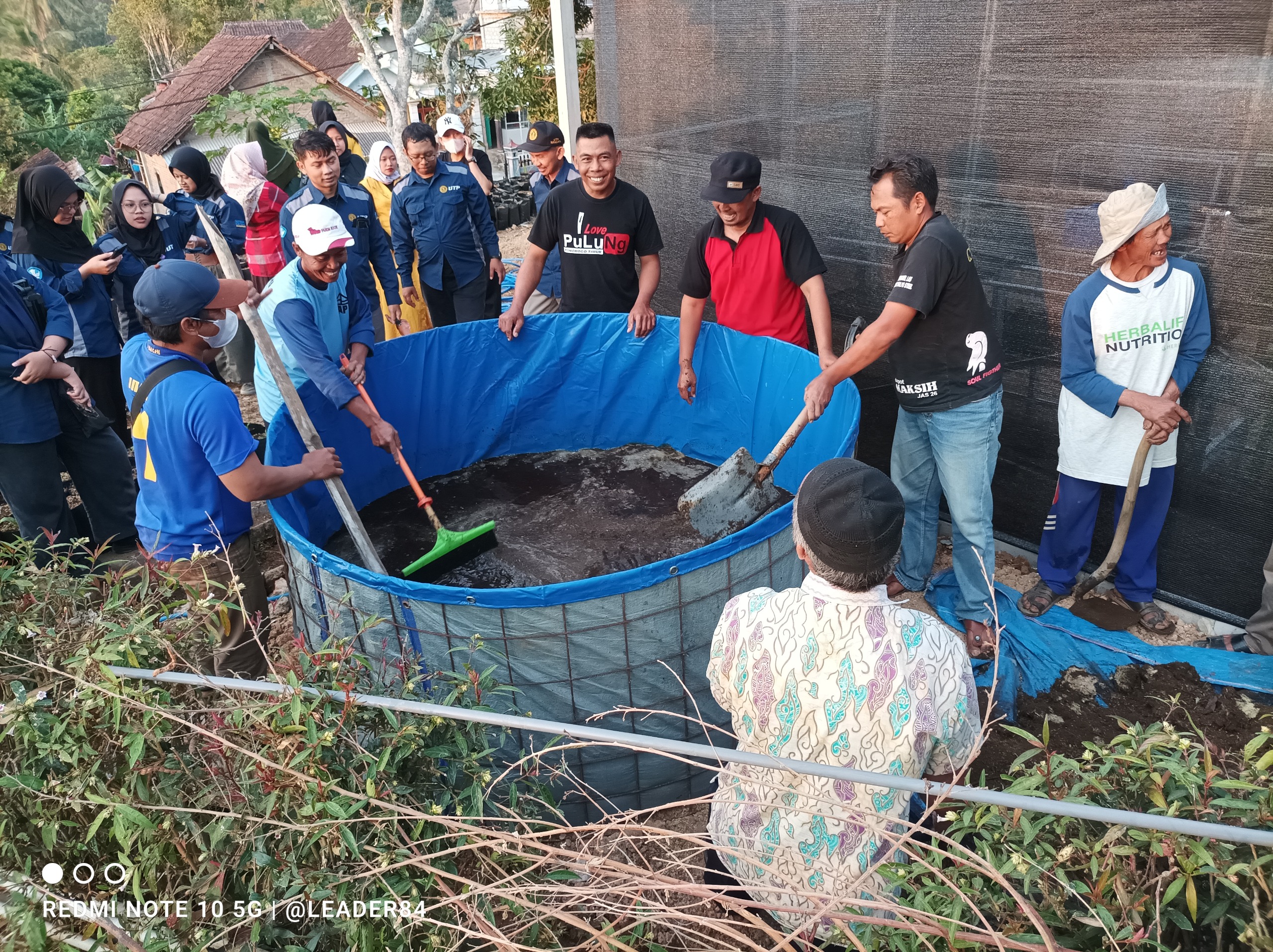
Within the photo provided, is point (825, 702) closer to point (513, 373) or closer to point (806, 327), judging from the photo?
point (806, 327)

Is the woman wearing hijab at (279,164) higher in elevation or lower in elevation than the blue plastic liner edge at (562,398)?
higher

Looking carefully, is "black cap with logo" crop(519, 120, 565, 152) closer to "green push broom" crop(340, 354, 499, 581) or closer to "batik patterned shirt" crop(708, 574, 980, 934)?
"green push broom" crop(340, 354, 499, 581)

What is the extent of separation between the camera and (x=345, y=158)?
6.20 m

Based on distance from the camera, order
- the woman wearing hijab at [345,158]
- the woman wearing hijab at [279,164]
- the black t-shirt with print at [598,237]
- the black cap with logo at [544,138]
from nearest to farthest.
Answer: the black t-shirt with print at [598,237] < the black cap with logo at [544,138] < the woman wearing hijab at [345,158] < the woman wearing hijab at [279,164]

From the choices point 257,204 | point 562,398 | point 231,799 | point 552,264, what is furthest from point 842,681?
point 257,204

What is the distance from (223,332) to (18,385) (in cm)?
141

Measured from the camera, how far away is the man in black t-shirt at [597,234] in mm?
4176

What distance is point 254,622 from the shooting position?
2.81m

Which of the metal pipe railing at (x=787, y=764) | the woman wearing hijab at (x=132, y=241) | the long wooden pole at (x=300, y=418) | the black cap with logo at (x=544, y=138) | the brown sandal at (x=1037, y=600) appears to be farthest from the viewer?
the black cap with logo at (x=544, y=138)

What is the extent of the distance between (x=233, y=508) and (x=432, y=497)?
1.65 m

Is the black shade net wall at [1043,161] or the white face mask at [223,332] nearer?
the white face mask at [223,332]

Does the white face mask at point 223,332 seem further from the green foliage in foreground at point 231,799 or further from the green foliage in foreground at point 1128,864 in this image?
the green foliage in foreground at point 1128,864

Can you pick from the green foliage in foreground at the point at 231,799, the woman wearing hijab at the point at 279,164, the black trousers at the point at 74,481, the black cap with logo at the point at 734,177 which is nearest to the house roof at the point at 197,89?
the woman wearing hijab at the point at 279,164

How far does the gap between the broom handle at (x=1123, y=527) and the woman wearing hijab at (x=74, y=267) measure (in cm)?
438
